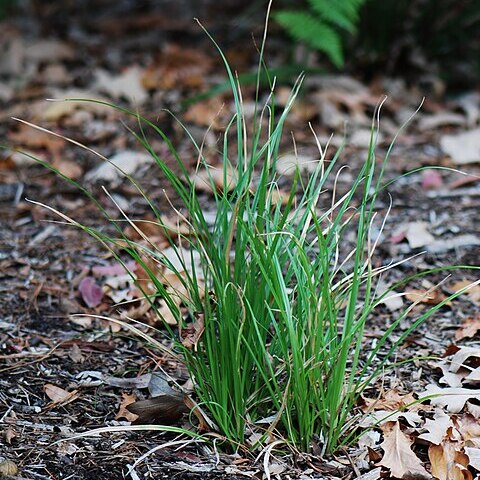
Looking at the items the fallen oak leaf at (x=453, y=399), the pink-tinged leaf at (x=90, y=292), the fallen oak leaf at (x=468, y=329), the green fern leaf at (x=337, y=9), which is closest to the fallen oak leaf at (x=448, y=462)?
the fallen oak leaf at (x=453, y=399)

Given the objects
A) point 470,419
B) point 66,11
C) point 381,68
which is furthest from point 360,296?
point 66,11

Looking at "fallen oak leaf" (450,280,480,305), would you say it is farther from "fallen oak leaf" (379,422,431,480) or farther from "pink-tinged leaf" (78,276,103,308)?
"pink-tinged leaf" (78,276,103,308)

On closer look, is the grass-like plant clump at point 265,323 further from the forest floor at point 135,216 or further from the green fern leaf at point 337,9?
the green fern leaf at point 337,9

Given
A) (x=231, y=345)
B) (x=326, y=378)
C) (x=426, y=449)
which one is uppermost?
(x=231, y=345)

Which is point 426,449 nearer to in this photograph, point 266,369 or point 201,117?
point 266,369

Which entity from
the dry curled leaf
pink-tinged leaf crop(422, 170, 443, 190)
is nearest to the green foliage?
the dry curled leaf

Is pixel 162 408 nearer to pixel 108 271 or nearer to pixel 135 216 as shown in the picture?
pixel 108 271

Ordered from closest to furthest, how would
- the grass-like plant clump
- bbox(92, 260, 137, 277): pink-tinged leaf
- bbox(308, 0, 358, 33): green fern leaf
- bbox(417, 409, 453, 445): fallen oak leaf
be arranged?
the grass-like plant clump, bbox(417, 409, 453, 445): fallen oak leaf, bbox(92, 260, 137, 277): pink-tinged leaf, bbox(308, 0, 358, 33): green fern leaf

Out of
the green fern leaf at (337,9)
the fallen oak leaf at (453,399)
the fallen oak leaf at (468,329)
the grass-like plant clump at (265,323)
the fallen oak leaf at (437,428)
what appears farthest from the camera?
the green fern leaf at (337,9)
